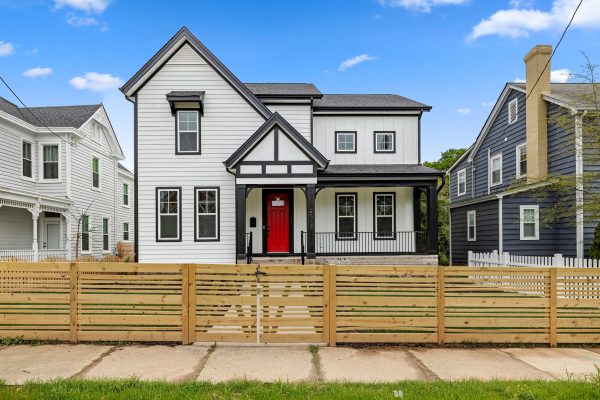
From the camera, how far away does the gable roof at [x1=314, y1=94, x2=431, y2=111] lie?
50.7 ft

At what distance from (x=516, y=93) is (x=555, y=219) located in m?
6.01

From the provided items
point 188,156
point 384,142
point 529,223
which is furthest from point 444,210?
point 188,156

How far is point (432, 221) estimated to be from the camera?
13633 millimetres

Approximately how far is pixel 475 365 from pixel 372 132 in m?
11.5

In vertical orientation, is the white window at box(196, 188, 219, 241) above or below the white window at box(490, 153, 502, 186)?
below

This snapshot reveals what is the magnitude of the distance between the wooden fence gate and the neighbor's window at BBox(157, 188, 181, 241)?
779cm

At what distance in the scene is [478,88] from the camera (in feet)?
65.0

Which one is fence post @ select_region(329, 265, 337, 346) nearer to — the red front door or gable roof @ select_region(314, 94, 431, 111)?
the red front door

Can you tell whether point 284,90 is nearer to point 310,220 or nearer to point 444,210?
point 310,220

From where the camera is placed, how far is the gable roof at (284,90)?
48.8 feet

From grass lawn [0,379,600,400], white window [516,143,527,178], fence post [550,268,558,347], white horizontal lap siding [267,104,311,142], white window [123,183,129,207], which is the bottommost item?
grass lawn [0,379,600,400]

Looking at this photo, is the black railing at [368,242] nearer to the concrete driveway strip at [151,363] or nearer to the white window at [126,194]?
the concrete driveway strip at [151,363]

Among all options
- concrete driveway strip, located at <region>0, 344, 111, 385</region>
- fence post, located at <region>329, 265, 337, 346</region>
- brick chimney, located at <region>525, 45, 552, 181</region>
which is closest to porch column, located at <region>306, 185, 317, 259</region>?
fence post, located at <region>329, 265, 337, 346</region>

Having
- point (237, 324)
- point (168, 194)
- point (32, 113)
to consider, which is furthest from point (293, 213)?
point (32, 113)
